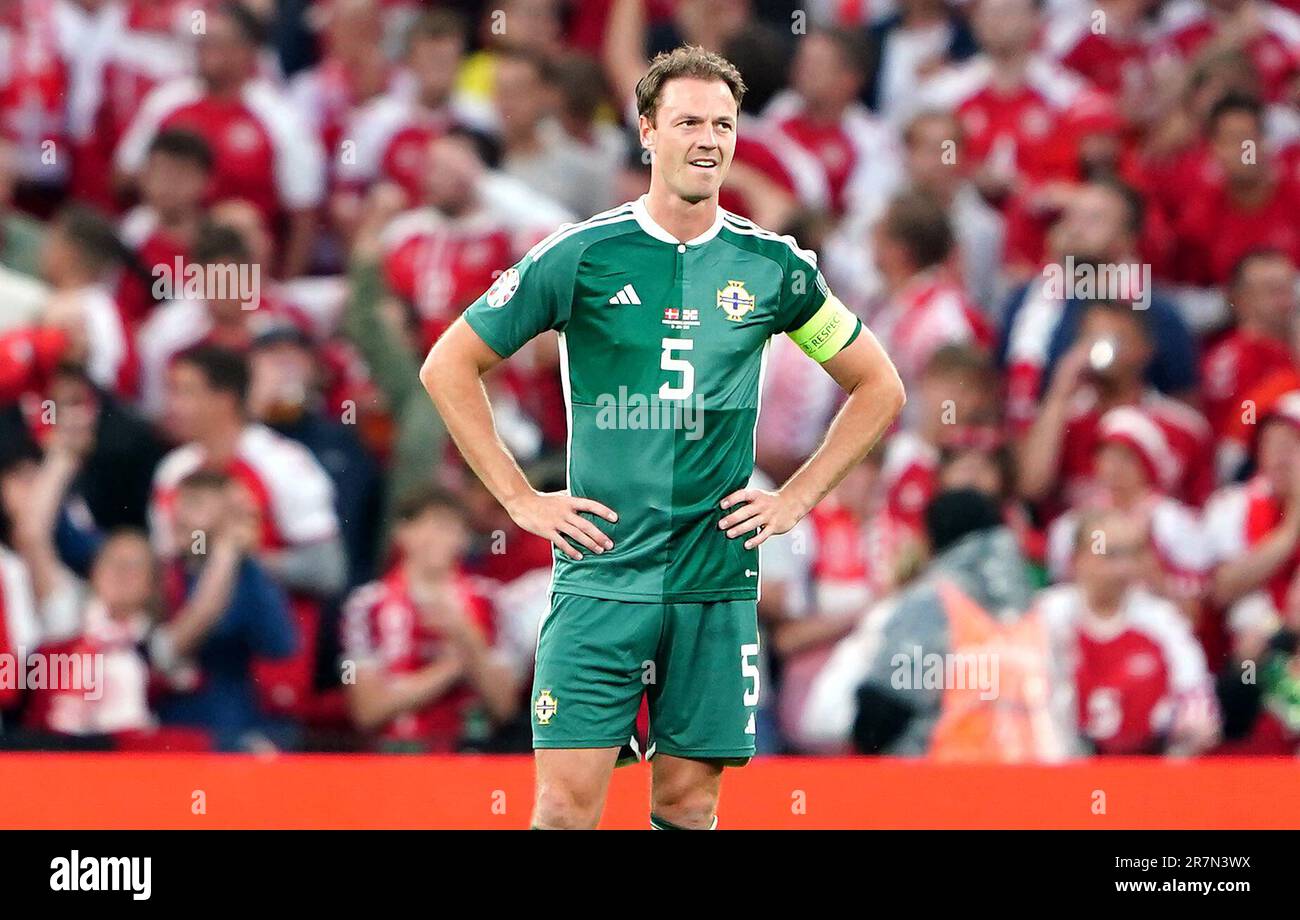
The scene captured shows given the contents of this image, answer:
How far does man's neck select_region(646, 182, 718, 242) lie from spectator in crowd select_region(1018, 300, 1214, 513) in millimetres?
3250

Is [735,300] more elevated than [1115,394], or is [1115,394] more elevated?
[1115,394]

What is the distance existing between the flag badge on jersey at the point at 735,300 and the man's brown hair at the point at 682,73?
1.18 ft

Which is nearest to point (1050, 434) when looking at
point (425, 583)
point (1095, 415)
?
point (1095, 415)

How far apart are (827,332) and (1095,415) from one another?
10.5 feet

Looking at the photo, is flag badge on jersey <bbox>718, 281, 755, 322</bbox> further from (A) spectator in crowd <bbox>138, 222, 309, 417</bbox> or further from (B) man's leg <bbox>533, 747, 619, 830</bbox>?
(A) spectator in crowd <bbox>138, 222, 309, 417</bbox>

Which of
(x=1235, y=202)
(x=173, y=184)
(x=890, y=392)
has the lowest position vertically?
(x=890, y=392)

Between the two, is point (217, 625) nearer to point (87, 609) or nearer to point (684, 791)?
point (87, 609)

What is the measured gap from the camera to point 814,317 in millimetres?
4422

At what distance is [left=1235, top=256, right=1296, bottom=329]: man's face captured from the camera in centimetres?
761

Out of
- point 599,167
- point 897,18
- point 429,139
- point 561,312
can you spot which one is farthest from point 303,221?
point 561,312

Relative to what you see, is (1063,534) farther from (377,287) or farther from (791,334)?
(791,334)

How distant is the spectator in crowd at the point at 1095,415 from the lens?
24.1 feet

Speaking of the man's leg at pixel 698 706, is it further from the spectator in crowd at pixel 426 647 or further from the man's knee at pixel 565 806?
the spectator in crowd at pixel 426 647

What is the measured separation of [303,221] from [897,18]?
2.47m
